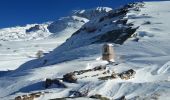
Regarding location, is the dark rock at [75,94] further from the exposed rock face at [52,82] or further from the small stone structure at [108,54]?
the small stone structure at [108,54]

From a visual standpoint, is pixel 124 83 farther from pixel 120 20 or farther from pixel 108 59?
pixel 120 20

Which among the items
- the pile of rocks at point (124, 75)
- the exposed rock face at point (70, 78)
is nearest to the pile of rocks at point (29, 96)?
the exposed rock face at point (70, 78)

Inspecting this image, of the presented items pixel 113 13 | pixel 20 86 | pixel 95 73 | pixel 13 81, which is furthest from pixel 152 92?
pixel 113 13

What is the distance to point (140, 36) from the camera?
7362 cm

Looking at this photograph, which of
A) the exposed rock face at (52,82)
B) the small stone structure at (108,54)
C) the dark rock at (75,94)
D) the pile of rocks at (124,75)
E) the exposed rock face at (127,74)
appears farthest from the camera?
the small stone structure at (108,54)

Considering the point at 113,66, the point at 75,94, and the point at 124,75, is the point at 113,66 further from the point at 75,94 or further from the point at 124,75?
Answer: the point at 75,94

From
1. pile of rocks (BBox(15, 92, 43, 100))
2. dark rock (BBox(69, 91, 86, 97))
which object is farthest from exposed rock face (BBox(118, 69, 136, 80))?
pile of rocks (BBox(15, 92, 43, 100))

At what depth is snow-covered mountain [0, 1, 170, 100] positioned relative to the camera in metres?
45.0

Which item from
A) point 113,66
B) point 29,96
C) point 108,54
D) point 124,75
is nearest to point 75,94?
point 29,96

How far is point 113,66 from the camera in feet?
181

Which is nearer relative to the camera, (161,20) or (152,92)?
(152,92)

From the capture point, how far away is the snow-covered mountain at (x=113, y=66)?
45000 mm

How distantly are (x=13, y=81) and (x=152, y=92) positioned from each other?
2030 centimetres

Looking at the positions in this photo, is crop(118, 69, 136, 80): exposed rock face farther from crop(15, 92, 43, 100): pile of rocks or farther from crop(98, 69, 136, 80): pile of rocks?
crop(15, 92, 43, 100): pile of rocks
